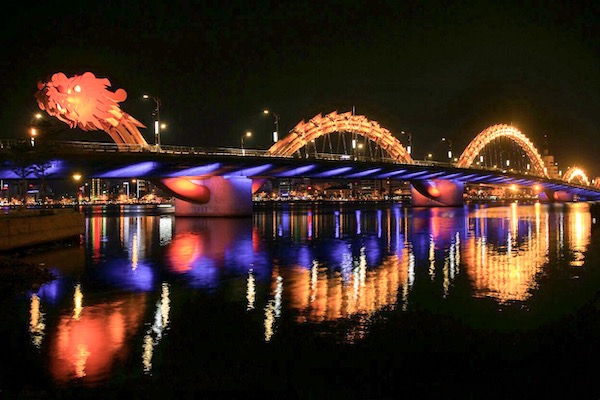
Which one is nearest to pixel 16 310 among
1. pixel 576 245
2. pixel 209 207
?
pixel 576 245

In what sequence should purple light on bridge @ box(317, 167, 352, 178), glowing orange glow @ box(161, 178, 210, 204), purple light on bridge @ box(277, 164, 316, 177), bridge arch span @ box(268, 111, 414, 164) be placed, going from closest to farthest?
glowing orange glow @ box(161, 178, 210, 204), purple light on bridge @ box(277, 164, 316, 177), purple light on bridge @ box(317, 167, 352, 178), bridge arch span @ box(268, 111, 414, 164)

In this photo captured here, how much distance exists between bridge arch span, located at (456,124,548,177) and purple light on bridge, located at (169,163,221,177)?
71.4 m

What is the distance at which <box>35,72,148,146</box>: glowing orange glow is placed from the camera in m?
65.0

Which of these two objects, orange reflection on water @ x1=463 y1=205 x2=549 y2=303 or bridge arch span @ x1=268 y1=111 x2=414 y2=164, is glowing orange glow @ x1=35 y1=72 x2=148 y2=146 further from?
orange reflection on water @ x1=463 y1=205 x2=549 y2=303

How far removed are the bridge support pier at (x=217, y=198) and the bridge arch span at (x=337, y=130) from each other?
1328 centimetres

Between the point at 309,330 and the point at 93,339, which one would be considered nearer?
the point at 93,339

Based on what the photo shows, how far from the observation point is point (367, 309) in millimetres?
15031

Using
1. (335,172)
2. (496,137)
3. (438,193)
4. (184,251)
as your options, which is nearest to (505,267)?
(184,251)

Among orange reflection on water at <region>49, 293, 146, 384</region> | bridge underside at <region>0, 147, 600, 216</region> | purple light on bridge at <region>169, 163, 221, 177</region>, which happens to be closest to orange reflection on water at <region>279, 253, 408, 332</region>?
Result: orange reflection on water at <region>49, 293, 146, 384</region>

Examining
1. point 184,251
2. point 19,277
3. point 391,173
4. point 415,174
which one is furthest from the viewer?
point 415,174

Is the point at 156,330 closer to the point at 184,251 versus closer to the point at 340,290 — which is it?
the point at 340,290

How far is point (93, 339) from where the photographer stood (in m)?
12.2

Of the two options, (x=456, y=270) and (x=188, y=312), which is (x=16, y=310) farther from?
(x=456, y=270)

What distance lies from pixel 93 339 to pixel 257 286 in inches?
293
